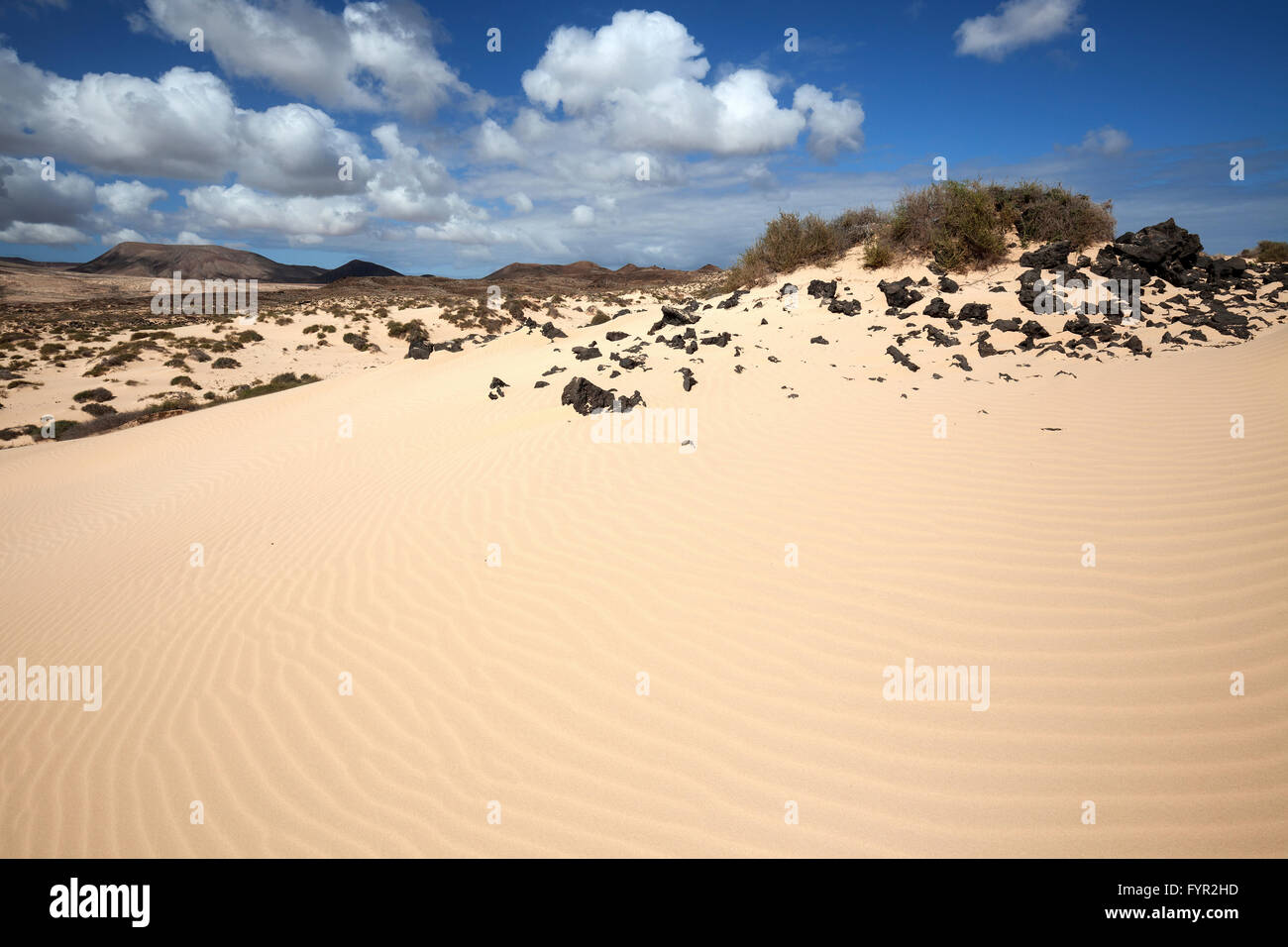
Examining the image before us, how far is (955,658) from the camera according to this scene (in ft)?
10.5

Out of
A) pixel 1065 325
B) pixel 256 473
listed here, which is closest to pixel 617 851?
pixel 256 473

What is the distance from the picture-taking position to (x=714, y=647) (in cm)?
357

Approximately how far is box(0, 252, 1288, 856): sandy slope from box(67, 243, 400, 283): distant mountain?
137740 mm

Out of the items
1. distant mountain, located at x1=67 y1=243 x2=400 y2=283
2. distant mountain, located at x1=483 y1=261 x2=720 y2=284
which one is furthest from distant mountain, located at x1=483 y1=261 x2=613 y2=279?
distant mountain, located at x1=67 y1=243 x2=400 y2=283

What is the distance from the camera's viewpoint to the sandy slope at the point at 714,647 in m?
2.54

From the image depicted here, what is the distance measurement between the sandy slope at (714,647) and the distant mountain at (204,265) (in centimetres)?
13774

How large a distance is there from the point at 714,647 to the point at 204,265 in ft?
516

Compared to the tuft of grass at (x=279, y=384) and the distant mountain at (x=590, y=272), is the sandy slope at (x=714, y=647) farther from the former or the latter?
the distant mountain at (x=590, y=272)

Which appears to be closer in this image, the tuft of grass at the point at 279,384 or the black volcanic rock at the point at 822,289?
the black volcanic rock at the point at 822,289

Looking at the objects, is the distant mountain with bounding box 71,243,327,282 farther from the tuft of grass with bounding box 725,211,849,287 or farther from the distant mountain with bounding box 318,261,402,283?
the tuft of grass with bounding box 725,211,849,287

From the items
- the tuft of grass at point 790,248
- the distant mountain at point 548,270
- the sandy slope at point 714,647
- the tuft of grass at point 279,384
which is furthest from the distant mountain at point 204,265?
the sandy slope at point 714,647
